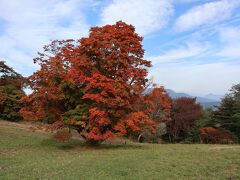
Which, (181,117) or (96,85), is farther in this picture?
(181,117)

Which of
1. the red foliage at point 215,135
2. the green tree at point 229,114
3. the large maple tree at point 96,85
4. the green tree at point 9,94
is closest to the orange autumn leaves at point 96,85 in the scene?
the large maple tree at point 96,85

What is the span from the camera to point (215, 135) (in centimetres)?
4603

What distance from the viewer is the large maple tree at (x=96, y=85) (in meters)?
19.6

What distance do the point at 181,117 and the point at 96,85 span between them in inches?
1289

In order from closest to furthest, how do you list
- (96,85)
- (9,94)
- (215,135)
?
1. (96,85)
2. (9,94)
3. (215,135)

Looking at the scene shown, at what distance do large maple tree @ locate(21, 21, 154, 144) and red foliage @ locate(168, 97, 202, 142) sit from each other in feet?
95.3

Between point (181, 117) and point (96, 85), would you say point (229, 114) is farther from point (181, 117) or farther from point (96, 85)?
point (96, 85)

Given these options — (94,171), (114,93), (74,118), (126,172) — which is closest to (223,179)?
(126,172)

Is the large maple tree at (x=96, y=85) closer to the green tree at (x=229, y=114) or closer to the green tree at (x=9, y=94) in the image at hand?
the green tree at (x=9, y=94)

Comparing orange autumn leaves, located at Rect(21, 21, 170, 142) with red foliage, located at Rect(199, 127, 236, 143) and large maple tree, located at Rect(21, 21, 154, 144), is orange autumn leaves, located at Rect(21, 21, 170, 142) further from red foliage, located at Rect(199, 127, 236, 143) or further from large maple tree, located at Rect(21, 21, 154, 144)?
red foliage, located at Rect(199, 127, 236, 143)

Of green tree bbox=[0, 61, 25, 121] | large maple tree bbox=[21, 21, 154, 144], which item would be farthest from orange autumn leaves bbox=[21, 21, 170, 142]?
green tree bbox=[0, 61, 25, 121]

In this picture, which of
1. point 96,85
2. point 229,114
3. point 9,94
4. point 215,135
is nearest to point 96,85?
point 96,85

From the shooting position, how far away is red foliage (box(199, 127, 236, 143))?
45197 millimetres

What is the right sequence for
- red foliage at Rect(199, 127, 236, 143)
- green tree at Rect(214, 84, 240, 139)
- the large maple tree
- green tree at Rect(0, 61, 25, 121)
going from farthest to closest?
green tree at Rect(214, 84, 240, 139) → red foliage at Rect(199, 127, 236, 143) → green tree at Rect(0, 61, 25, 121) → the large maple tree
